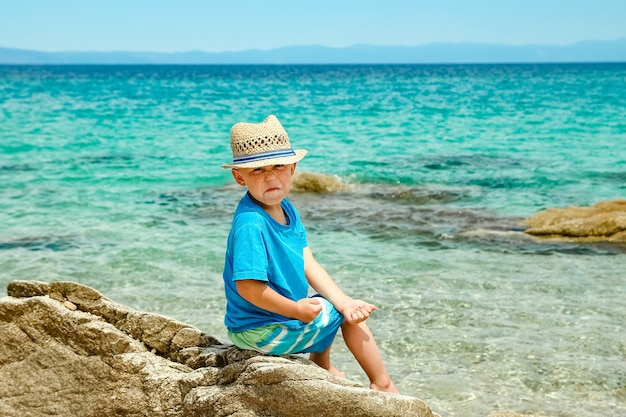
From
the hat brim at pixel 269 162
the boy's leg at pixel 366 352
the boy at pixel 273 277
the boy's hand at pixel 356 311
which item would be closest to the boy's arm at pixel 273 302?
the boy at pixel 273 277

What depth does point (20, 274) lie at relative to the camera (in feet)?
28.8

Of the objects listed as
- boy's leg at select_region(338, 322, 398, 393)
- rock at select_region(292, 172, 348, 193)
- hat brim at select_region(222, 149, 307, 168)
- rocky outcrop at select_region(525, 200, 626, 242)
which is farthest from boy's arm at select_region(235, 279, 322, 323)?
rock at select_region(292, 172, 348, 193)

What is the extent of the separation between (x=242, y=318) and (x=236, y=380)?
34 centimetres

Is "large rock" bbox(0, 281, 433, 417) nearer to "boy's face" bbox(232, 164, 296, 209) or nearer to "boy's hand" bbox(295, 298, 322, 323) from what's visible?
"boy's hand" bbox(295, 298, 322, 323)

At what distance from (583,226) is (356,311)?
7278 mm

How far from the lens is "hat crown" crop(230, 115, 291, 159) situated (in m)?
3.79

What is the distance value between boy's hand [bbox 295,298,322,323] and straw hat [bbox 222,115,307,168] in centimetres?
65

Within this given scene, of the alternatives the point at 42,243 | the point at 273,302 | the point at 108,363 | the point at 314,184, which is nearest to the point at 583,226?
the point at 314,184

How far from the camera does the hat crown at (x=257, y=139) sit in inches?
149

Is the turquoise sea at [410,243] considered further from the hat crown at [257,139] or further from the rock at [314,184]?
the hat crown at [257,139]

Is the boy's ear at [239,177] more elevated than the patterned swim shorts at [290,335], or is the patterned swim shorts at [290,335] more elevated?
the boy's ear at [239,177]

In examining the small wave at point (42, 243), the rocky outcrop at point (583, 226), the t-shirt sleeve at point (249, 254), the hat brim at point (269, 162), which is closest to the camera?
the t-shirt sleeve at point (249, 254)

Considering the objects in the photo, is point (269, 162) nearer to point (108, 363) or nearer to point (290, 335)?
point (290, 335)

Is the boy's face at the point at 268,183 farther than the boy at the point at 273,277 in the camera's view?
Yes
